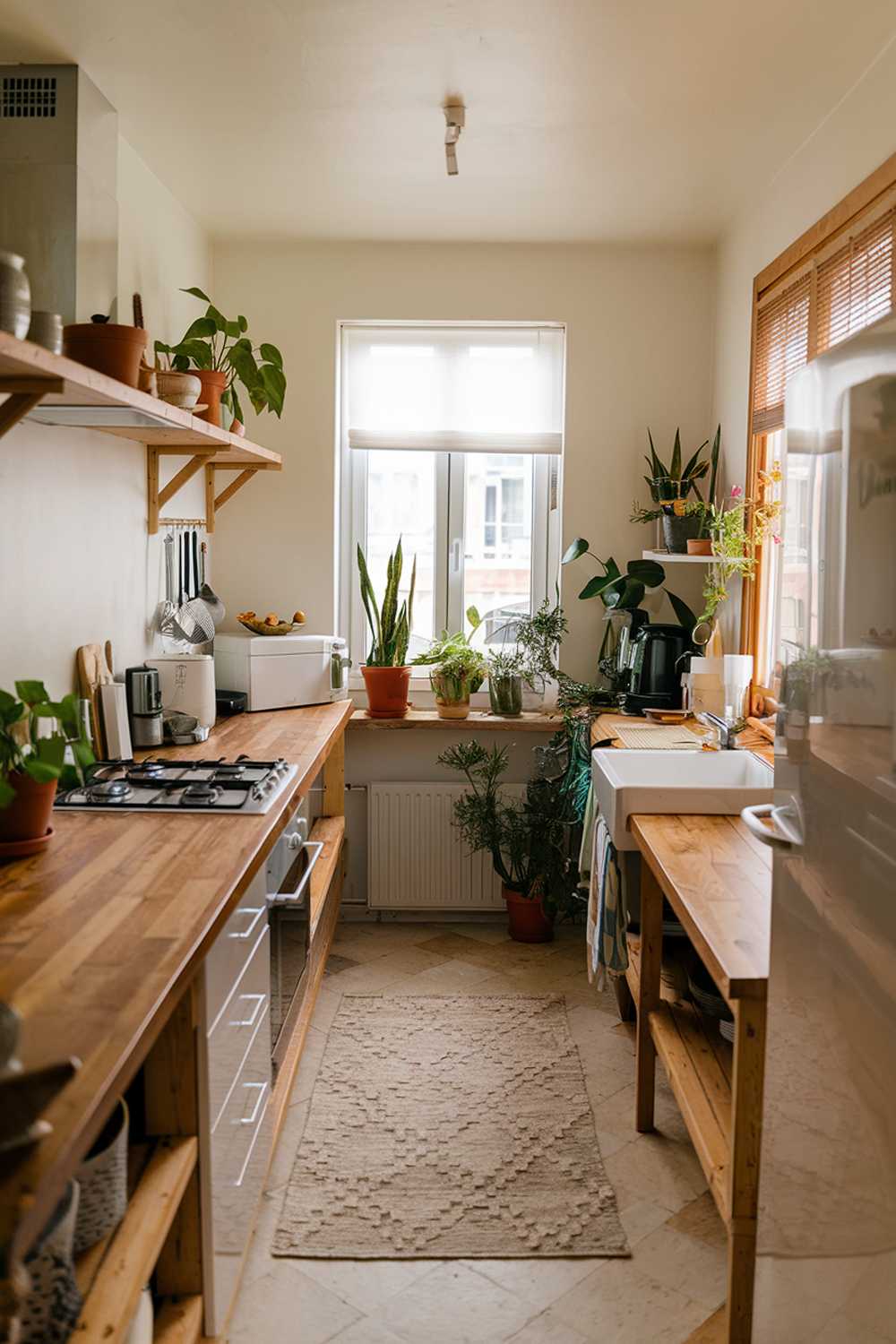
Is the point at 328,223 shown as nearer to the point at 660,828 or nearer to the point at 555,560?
the point at 555,560

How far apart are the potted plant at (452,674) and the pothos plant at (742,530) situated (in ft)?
3.09

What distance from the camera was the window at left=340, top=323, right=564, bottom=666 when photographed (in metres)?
4.49

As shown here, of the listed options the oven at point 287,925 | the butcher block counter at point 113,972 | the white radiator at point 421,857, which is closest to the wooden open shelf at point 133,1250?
the butcher block counter at point 113,972

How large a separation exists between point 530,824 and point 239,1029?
7.20 feet

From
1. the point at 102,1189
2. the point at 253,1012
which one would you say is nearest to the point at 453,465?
the point at 253,1012

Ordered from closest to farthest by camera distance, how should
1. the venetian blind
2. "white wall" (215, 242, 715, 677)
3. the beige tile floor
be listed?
1. the beige tile floor
2. the venetian blind
3. "white wall" (215, 242, 715, 677)

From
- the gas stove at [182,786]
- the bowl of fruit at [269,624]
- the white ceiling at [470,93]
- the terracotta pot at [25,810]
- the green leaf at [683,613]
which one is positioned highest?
the white ceiling at [470,93]

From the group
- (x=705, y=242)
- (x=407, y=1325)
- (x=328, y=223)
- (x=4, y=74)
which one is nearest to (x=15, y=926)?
(x=407, y=1325)

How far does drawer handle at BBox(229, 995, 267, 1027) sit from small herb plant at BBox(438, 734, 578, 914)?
1903 millimetres

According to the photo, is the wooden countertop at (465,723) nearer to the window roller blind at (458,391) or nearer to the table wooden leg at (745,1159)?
the window roller blind at (458,391)

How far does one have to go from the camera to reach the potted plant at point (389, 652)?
432 centimetres

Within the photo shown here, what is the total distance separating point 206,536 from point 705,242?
7.17 feet

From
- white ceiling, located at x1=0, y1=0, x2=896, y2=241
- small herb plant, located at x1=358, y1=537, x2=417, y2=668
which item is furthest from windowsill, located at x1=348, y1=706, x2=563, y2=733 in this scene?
white ceiling, located at x1=0, y1=0, x2=896, y2=241

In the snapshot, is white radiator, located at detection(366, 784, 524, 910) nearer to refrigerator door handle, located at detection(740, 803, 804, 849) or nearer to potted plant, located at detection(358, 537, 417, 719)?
potted plant, located at detection(358, 537, 417, 719)
